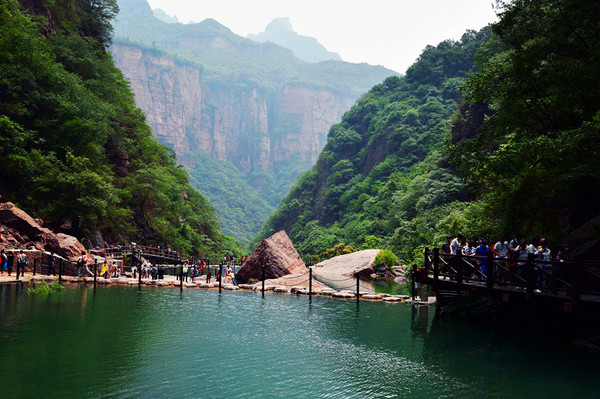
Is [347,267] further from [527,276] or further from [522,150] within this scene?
[527,276]

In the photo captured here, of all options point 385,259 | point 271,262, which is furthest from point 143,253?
point 385,259

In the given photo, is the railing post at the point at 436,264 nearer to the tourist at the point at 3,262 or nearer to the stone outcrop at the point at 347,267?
the stone outcrop at the point at 347,267

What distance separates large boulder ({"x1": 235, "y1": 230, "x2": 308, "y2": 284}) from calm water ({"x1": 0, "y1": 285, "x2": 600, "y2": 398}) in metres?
8.85

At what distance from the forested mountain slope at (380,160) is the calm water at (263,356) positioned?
102ft

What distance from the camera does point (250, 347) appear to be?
12.2 meters

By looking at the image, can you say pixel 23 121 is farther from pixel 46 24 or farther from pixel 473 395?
pixel 473 395

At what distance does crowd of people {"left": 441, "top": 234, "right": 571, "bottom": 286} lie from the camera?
39.4 ft

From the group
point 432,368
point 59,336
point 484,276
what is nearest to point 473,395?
point 432,368

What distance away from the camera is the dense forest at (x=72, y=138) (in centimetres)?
2898

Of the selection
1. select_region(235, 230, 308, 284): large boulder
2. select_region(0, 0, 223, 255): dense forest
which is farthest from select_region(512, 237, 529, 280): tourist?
select_region(0, 0, 223, 255): dense forest

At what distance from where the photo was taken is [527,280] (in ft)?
39.8

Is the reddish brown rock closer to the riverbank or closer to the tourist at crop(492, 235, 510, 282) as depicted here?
the riverbank

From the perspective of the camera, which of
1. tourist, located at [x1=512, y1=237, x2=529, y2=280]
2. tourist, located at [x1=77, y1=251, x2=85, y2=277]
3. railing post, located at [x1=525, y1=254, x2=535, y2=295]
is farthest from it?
tourist, located at [x1=77, y1=251, x2=85, y2=277]

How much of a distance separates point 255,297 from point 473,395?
1433 cm
